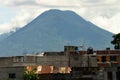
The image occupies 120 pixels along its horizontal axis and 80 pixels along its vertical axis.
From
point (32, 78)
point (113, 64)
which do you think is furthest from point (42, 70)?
point (113, 64)

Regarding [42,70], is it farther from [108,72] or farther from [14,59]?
[108,72]

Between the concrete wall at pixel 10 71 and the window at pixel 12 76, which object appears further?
the window at pixel 12 76

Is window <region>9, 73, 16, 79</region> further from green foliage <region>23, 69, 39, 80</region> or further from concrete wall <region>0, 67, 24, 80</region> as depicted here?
green foliage <region>23, 69, 39, 80</region>

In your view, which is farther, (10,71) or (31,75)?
(10,71)

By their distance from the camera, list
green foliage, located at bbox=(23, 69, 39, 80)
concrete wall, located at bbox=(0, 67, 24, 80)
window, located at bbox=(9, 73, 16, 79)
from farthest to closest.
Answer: window, located at bbox=(9, 73, 16, 79) → concrete wall, located at bbox=(0, 67, 24, 80) → green foliage, located at bbox=(23, 69, 39, 80)

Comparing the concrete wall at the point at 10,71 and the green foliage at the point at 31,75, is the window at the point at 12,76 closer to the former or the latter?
the concrete wall at the point at 10,71

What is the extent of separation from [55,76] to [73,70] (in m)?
3.67

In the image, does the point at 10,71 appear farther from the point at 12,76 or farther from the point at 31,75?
the point at 31,75

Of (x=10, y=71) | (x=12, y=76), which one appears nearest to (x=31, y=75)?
(x=12, y=76)

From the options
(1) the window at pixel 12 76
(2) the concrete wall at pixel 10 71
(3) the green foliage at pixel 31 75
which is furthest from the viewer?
(1) the window at pixel 12 76

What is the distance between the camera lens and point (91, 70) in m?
87.9

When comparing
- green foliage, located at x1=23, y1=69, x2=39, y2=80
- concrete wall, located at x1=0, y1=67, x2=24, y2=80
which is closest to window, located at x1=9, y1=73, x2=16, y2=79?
concrete wall, located at x1=0, y1=67, x2=24, y2=80

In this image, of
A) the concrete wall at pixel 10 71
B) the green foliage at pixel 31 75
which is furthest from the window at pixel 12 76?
the green foliage at pixel 31 75

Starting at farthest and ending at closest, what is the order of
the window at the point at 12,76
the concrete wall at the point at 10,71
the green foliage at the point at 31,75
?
the window at the point at 12,76 < the concrete wall at the point at 10,71 < the green foliage at the point at 31,75
